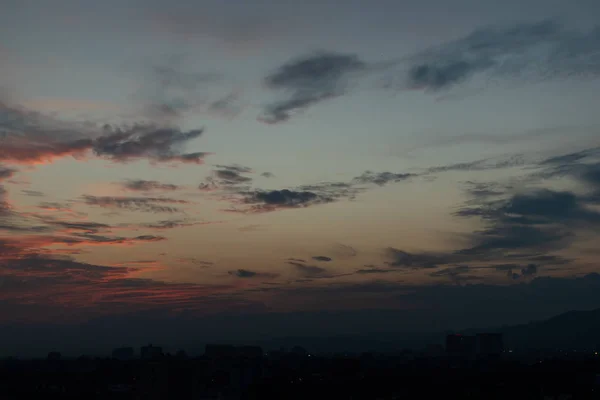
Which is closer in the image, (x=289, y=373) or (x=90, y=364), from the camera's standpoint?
(x=289, y=373)

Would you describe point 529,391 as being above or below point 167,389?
below

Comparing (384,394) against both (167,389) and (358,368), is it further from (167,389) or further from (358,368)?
(358,368)

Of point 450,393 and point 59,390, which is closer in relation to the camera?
point 450,393

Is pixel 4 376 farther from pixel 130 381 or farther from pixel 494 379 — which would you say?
pixel 494 379

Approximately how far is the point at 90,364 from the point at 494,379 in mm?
118931

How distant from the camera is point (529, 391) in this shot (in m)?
102

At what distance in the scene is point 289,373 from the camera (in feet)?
463

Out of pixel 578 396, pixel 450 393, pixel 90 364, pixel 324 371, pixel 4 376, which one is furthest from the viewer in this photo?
pixel 90 364

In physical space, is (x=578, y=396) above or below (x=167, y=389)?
below

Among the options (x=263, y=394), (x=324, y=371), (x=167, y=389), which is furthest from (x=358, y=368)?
(x=167, y=389)

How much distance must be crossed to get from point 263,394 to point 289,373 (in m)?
44.5

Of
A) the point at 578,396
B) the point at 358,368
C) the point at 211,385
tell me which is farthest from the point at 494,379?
the point at 211,385

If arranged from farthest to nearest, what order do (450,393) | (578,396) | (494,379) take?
(494,379)
(450,393)
(578,396)

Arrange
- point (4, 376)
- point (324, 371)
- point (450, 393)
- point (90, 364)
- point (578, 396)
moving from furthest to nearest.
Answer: point (90, 364), point (324, 371), point (4, 376), point (450, 393), point (578, 396)
